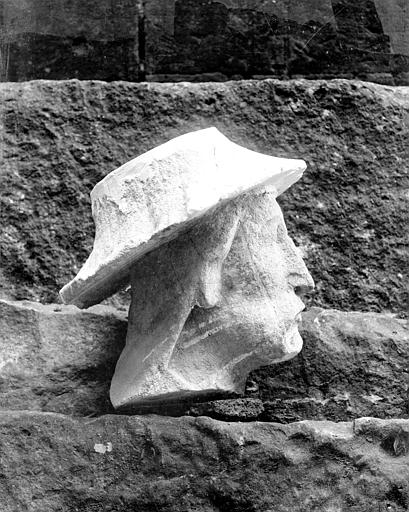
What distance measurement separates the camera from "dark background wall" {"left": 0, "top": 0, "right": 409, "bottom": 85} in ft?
14.5

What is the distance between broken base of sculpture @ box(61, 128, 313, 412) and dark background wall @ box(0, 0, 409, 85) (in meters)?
0.92

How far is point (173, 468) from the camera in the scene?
11.4 feet

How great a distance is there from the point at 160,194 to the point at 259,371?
2.15 feet

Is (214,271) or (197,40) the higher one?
(197,40)

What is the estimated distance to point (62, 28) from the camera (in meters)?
4.43

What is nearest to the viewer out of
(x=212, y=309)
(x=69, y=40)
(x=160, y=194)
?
(x=160, y=194)

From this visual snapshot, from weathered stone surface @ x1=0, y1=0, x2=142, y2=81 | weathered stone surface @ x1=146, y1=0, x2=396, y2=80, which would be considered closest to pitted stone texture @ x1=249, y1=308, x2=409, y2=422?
weathered stone surface @ x1=146, y1=0, x2=396, y2=80

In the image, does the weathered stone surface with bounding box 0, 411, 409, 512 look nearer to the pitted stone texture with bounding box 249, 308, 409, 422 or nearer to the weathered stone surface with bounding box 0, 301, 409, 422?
the weathered stone surface with bounding box 0, 301, 409, 422

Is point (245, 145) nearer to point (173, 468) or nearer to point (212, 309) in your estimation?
point (212, 309)

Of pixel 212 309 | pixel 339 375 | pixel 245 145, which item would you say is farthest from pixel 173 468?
pixel 245 145

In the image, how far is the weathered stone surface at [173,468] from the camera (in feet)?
11.3

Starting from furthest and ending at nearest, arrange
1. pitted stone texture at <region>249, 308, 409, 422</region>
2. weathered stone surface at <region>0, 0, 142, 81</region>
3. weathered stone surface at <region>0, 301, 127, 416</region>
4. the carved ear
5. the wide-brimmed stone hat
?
weathered stone surface at <region>0, 0, 142, 81</region>, pitted stone texture at <region>249, 308, 409, 422</region>, weathered stone surface at <region>0, 301, 127, 416</region>, the carved ear, the wide-brimmed stone hat

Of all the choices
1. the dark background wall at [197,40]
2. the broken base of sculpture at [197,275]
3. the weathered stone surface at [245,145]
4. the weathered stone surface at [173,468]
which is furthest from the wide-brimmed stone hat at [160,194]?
the dark background wall at [197,40]

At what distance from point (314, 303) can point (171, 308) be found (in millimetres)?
663
